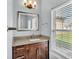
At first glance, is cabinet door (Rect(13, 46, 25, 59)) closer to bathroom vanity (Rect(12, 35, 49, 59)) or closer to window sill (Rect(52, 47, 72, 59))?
bathroom vanity (Rect(12, 35, 49, 59))

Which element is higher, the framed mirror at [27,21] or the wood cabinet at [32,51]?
the framed mirror at [27,21]

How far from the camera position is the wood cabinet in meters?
2.11

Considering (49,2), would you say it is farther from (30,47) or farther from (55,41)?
(30,47)

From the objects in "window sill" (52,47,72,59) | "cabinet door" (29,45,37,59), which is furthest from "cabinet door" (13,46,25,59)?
"window sill" (52,47,72,59)

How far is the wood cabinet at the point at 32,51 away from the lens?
211 cm

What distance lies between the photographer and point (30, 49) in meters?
2.37

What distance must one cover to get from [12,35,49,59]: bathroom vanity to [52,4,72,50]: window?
43 cm

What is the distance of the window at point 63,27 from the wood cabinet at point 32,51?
47 centimetres

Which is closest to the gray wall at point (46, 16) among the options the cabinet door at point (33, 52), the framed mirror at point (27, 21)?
the framed mirror at point (27, 21)

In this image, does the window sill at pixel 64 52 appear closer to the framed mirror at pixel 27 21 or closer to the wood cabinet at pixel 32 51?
the wood cabinet at pixel 32 51

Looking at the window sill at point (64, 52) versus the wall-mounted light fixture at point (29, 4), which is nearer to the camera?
the window sill at point (64, 52)

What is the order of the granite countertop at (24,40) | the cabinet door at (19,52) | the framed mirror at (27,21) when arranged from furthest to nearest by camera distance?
the framed mirror at (27,21), the granite countertop at (24,40), the cabinet door at (19,52)

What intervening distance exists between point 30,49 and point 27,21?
1031 mm
